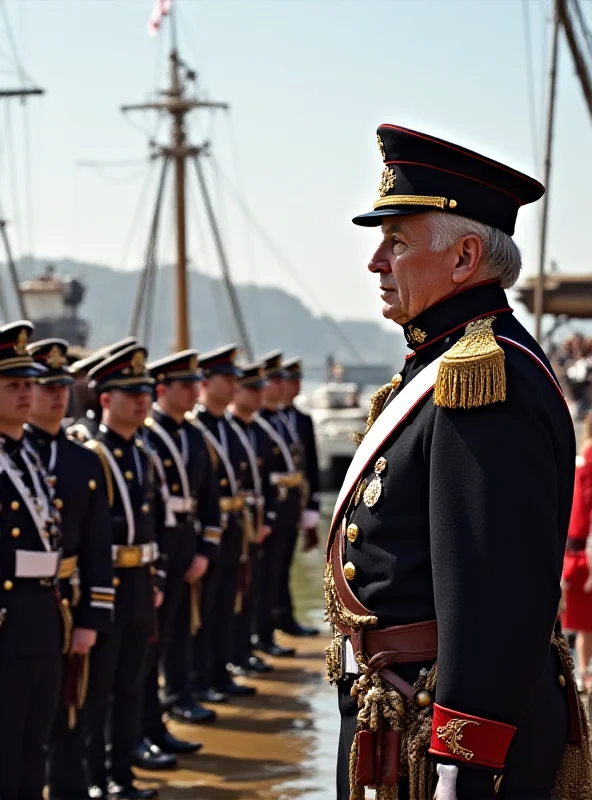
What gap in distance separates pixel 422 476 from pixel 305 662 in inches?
302

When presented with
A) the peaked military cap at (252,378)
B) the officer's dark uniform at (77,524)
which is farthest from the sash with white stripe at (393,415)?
the peaked military cap at (252,378)

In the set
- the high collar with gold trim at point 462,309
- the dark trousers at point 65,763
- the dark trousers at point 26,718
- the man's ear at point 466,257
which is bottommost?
the dark trousers at point 65,763

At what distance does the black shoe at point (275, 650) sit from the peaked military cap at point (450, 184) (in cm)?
795

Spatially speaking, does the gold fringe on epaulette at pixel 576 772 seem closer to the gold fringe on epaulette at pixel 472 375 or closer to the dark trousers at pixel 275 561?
the gold fringe on epaulette at pixel 472 375

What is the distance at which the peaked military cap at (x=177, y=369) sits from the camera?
806 centimetres

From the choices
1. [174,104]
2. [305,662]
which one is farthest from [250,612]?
[174,104]

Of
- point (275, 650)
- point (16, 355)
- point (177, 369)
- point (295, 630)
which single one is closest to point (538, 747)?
point (16, 355)

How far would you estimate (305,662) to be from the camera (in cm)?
1030

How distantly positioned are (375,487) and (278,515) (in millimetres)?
8154

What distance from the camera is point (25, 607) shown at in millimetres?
5348

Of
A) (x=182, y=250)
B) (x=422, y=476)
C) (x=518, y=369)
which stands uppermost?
(x=182, y=250)

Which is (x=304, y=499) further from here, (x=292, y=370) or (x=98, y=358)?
(x=98, y=358)

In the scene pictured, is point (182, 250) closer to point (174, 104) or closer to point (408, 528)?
point (174, 104)

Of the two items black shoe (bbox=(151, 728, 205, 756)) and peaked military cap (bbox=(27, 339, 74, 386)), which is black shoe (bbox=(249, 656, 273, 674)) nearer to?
black shoe (bbox=(151, 728, 205, 756))
